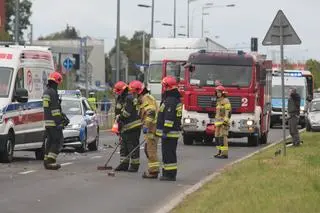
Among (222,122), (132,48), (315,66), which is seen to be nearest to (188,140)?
(222,122)

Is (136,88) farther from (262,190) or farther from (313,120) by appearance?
(313,120)

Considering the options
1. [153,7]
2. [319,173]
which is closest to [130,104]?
[319,173]

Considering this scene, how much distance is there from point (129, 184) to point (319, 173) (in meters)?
3.57

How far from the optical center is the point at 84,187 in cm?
1462

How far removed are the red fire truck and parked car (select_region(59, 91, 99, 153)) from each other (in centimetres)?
395

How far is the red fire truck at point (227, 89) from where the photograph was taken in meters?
27.6

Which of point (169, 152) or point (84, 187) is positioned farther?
point (169, 152)

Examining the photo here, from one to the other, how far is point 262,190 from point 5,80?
8.25 m

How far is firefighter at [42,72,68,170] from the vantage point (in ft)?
57.1

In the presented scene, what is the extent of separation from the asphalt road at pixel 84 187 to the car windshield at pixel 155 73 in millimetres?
16987

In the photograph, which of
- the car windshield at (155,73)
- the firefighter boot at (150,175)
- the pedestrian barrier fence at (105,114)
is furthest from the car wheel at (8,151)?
the pedestrian barrier fence at (105,114)

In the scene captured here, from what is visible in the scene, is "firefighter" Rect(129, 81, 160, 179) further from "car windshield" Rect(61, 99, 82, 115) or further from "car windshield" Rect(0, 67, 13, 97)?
"car windshield" Rect(61, 99, 82, 115)

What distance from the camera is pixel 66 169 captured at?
58.6 ft

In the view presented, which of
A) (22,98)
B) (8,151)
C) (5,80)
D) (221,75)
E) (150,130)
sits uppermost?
(221,75)
